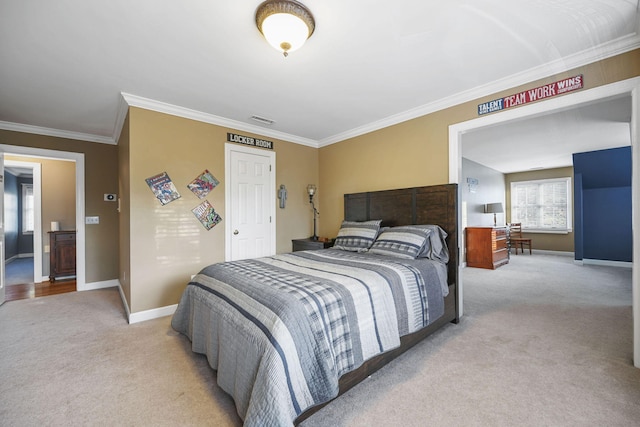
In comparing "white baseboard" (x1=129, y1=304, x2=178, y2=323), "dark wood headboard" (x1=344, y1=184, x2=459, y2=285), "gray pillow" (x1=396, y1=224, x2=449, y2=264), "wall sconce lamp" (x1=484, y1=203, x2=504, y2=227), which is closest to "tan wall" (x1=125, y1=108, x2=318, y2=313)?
"white baseboard" (x1=129, y1=304, x2=178, y2=323)

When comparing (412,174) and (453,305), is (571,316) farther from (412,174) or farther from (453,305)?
(412,174)

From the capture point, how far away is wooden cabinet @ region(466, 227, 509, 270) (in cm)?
566

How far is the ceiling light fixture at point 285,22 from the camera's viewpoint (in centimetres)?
172

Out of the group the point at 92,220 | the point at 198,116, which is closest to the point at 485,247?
the point at 198,116

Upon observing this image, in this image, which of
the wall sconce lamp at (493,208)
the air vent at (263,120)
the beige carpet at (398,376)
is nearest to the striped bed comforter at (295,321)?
the beige carpet at (398,376)

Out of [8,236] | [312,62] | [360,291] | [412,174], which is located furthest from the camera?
[8,236]

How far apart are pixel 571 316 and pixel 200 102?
16.6ft

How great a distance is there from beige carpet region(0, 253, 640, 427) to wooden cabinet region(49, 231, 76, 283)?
A: 1.71 meters

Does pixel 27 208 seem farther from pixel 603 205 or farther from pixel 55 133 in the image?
pixel 603 205

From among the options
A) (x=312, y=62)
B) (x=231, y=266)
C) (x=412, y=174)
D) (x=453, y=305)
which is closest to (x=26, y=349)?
(x=231, y=266)

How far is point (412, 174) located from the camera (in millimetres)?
3557

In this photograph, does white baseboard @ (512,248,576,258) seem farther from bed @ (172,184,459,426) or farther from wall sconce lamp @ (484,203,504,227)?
bed @ (172,184,459,426)

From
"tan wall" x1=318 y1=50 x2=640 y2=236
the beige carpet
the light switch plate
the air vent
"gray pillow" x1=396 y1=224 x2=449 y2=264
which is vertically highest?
the air vent

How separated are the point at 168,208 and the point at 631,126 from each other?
4.73 m
